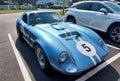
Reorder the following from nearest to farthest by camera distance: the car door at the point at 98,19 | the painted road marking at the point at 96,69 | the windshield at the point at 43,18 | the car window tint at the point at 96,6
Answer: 1. the painted road marking at the point at 96,69
2. the windshield at the point at 43,18
3. the car door at the point at 98,19
4. the car window tint at the point at 96,6

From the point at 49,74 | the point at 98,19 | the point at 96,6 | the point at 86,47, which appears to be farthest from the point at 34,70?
the point at 96,6

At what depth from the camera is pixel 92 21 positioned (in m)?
7.71

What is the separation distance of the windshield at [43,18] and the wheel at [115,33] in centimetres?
227

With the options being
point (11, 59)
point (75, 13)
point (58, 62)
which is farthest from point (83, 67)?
point (75, 13)

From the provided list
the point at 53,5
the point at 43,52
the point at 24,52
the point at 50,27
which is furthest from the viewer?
the point at 53,5

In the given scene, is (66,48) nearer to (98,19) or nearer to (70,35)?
(70,35)

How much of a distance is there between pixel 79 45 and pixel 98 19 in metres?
3.49

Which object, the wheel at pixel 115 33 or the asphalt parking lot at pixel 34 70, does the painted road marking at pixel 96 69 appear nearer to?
the asphalt parking lot at pixel 34 70

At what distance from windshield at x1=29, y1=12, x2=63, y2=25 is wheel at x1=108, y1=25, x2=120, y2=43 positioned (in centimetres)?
227

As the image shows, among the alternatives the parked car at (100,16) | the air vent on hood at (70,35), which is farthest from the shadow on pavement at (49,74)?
the parked car at (100,16)

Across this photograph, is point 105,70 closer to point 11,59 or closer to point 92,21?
point 11,59

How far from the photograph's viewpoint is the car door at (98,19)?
7076mm

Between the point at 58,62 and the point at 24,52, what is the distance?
96.6 inches

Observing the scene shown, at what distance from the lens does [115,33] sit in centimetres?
686
